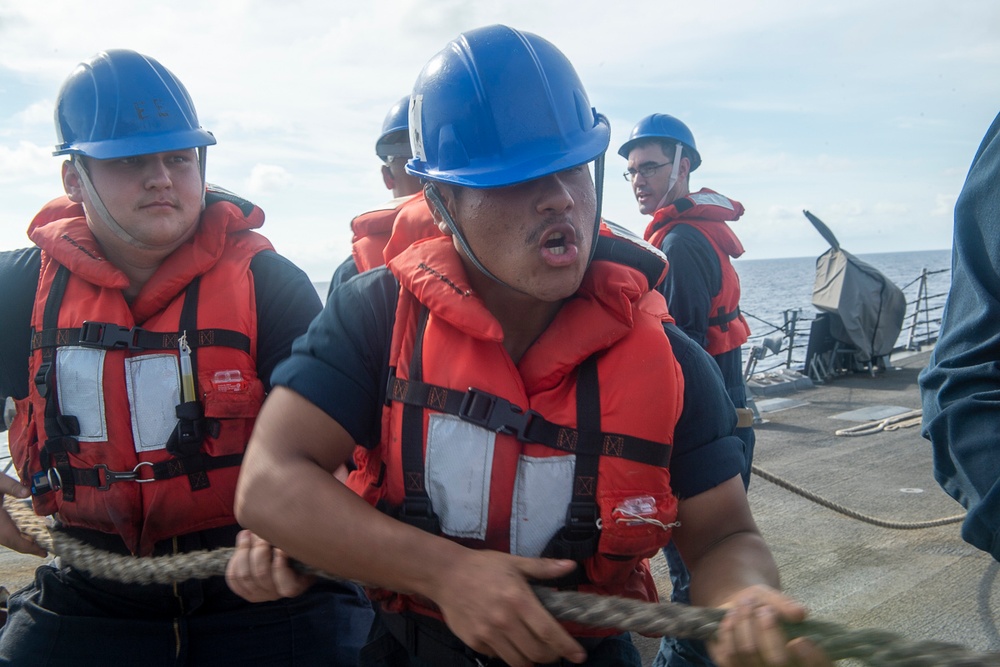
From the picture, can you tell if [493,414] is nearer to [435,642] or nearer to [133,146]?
[435,642]

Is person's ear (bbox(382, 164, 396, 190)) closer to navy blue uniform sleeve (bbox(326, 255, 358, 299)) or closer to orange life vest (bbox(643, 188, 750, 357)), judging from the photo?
navy blue uniform sleeve (bbox(326, 255, 358, 299))

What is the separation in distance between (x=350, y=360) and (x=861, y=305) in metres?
12.9

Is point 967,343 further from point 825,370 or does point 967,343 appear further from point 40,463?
point 825,370

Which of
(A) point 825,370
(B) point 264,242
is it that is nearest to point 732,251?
(B) point 264,242

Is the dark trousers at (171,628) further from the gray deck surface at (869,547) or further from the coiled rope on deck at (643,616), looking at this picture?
the gray deck surface at (869,547)

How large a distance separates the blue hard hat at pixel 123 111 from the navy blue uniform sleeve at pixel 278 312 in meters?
0.51

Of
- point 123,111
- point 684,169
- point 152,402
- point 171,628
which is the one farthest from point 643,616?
point 684,169

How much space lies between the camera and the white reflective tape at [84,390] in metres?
2.53

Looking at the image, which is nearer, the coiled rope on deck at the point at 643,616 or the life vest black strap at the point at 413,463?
the coiled rope on deck at the point at 643,616

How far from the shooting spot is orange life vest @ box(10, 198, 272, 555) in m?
2.52

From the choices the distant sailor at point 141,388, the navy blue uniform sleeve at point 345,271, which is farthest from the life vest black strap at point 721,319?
the distant sailor at point 141,388

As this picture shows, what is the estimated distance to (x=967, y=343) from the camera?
1652 millimetres

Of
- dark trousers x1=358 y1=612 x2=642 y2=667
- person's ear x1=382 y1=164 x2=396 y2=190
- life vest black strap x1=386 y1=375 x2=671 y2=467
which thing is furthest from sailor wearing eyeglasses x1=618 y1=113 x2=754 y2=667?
life vest black strap x1=386 y1=375 x2=671 y2=467

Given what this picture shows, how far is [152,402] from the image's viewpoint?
2.54 metres
